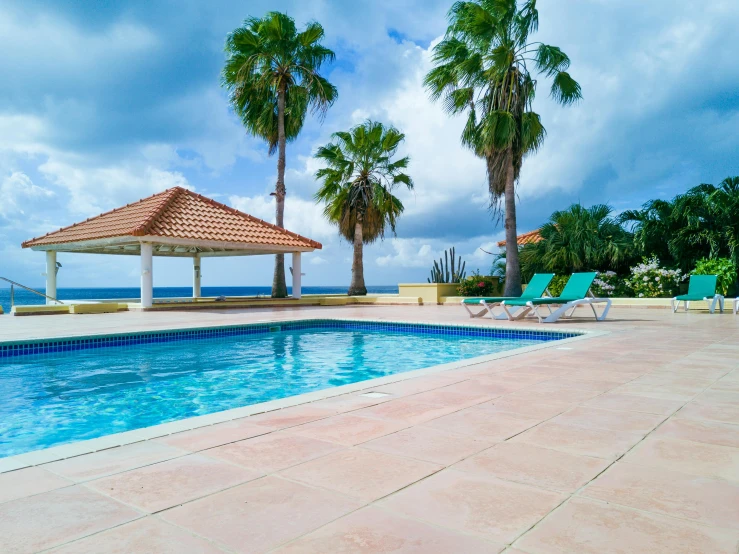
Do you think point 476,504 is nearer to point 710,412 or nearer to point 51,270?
point 710,412

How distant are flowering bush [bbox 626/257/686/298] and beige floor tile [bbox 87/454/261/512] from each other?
17.9 metres

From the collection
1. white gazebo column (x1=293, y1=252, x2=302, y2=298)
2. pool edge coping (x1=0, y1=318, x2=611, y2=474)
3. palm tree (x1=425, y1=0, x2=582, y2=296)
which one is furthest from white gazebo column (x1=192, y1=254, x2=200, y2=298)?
pool edge coping (x1=0, y1=318, x2=611, y2=474)

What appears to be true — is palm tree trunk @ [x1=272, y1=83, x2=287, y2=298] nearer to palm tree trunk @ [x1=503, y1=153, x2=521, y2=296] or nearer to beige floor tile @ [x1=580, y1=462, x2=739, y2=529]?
palm tree trunk @ [x1=503, y1=153, x2=521, y2=296]

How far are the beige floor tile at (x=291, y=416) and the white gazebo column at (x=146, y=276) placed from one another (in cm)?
1303

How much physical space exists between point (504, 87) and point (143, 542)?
1719 centimetres

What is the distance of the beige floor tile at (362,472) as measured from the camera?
236 cm

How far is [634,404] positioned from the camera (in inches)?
155

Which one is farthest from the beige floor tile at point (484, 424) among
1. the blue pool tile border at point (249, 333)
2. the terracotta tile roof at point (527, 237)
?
the terracotta tile roof at point (527, 237)

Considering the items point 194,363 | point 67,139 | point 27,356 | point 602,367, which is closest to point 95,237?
point 67,139

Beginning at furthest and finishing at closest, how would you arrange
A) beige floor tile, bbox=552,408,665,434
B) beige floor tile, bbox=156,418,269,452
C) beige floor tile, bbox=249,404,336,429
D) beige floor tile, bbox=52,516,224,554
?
beige floor tile, bbox=249,404,336,429, beige floor tile, bbox=552,408,665,434, beige floor tile, bbox=156,418,269,452, beige floor tile, bbox=52,516,224,554

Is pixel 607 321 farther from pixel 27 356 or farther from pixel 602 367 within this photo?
Result: pixel 27 356

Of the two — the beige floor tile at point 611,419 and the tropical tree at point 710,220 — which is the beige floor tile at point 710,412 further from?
the tropical tree at point 710,220

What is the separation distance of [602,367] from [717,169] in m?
16.8

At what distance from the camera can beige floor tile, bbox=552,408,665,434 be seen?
3.32 m
